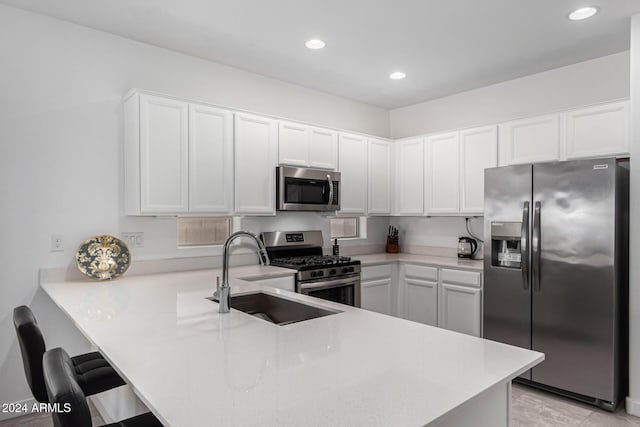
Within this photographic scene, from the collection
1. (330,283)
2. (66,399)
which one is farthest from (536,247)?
(66,399)

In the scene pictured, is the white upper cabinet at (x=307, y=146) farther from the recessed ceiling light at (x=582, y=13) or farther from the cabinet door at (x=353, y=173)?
the recessed ceiling light at (x=582, y=13)

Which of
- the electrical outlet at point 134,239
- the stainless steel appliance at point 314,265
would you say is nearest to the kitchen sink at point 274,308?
the stainless steel appliance at point 314,265

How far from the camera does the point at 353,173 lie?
437 cm

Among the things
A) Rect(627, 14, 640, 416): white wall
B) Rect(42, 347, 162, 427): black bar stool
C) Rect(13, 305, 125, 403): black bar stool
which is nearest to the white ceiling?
Rect(627, 14, 640, 416): white wall

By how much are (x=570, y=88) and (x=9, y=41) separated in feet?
14.7

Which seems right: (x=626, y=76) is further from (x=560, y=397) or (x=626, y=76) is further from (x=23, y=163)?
(x=23, y=163)

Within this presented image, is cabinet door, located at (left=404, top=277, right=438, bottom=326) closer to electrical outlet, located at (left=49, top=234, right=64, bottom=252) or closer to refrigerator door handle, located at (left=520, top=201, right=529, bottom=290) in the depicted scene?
refrigerator door handle, located at (left=520, top=201, right=529, bottom=290)

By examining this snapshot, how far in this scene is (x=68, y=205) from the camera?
2922 mm

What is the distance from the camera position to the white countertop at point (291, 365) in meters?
0.99

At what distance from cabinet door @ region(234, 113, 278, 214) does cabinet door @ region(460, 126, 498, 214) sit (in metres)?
1.90

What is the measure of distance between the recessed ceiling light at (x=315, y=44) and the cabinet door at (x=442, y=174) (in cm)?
170

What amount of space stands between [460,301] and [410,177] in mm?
1498

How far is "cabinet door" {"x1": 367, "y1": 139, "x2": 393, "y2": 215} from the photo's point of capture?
4539 millimetres

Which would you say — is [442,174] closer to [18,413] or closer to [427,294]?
[427,294]
